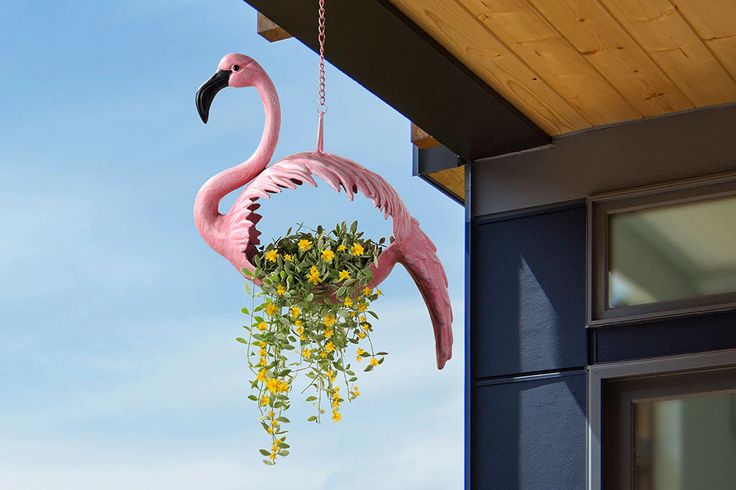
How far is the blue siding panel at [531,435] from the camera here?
13.6ft

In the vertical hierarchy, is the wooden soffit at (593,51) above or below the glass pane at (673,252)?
above

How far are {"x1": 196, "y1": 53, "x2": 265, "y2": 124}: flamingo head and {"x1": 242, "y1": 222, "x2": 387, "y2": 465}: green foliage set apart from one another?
18.9 inches

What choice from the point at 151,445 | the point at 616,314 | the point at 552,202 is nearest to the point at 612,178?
the point at 552,202

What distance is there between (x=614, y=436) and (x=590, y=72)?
1.28m

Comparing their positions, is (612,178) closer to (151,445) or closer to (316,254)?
(316,254)

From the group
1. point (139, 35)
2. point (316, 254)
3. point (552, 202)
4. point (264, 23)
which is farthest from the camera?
point (139, 35)

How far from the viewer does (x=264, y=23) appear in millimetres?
4074

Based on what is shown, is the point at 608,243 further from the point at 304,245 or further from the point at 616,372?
the point at 304,245

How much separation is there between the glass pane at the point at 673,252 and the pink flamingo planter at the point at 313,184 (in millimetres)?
1313

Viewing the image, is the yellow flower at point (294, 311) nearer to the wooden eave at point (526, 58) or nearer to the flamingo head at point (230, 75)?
the flamingo head at point (230, 75)

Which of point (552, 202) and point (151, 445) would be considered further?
point (151, 445)

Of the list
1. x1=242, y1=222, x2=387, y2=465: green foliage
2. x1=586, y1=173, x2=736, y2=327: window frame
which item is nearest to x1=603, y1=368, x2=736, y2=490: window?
x1=586, y1=173, x2=736, y2=327: window frame

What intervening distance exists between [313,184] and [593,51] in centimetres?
131

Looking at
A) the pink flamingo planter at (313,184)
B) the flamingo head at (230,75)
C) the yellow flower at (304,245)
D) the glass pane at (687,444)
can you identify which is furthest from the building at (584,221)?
the yellow flower at (304,245)
